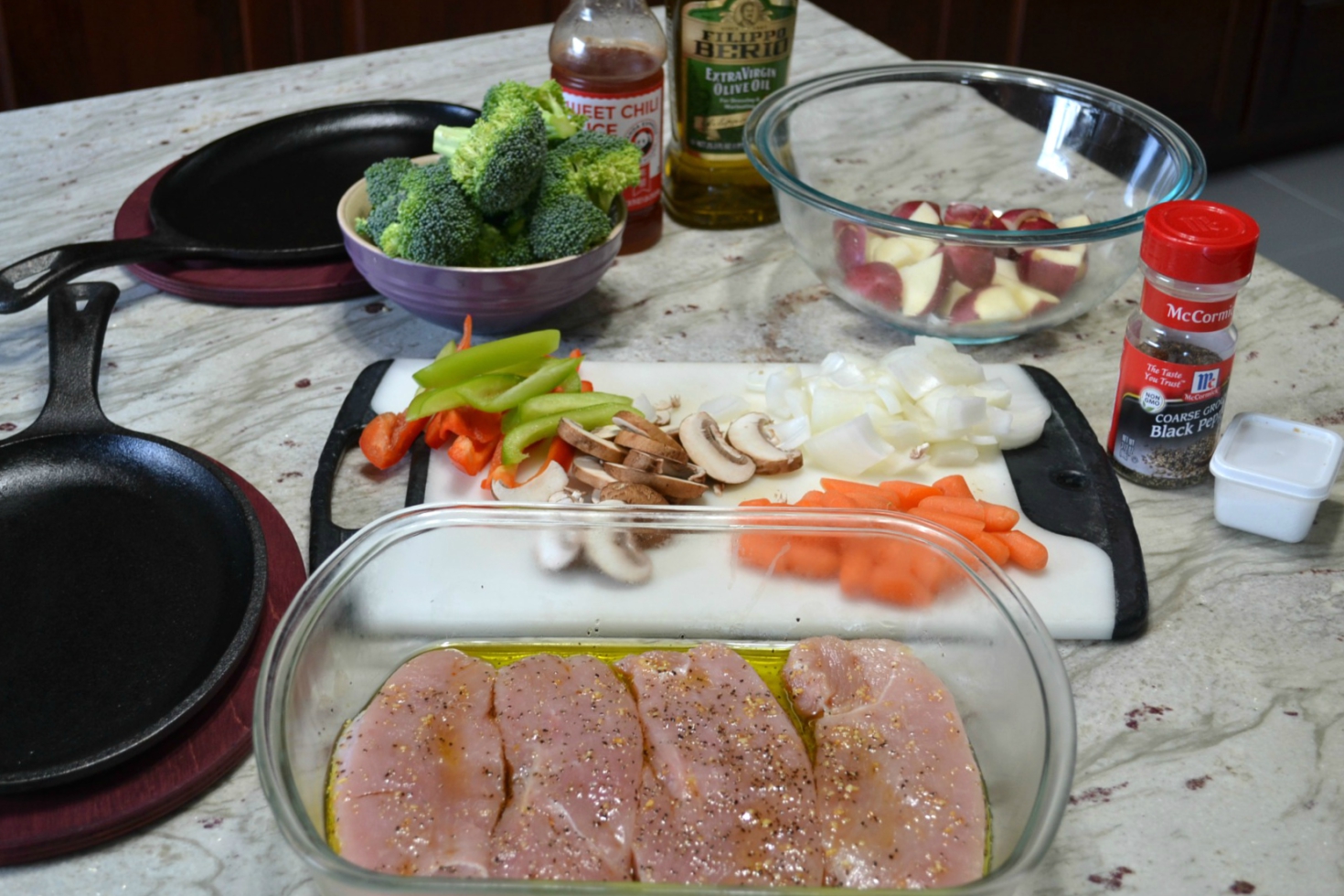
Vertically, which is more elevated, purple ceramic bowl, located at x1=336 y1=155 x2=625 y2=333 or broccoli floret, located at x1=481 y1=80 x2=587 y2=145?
broccoli floret, located at x1=481 y1=80 x2=587 y2=145

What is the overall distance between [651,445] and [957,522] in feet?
1.16

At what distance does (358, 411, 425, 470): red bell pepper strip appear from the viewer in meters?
1.40

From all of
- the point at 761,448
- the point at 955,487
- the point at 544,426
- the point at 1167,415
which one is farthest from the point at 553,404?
the point at 1167,415

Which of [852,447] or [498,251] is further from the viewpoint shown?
[498,251]

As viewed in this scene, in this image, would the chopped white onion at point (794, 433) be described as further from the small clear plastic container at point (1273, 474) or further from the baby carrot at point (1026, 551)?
the small clear plastic container at point (1273, 474)

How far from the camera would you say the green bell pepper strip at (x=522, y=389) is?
1405 millimetres

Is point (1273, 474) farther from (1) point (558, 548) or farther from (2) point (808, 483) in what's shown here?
(1) point (558, 548)

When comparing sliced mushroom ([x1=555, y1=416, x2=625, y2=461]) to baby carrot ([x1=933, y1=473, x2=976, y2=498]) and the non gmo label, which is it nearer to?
baby carrot ([x1=933, y1=473, x2=976, y2=498])

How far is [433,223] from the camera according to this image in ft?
4.89

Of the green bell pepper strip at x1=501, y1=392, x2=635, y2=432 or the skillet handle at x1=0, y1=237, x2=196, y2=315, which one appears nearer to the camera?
the green bell pepper strip at x1=501, y1=392, x2=635, y2=432

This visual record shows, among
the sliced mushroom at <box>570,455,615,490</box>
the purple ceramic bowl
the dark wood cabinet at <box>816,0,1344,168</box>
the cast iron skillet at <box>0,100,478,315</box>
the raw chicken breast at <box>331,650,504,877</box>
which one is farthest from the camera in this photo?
the dark wood cabinet at <box>816,0,1344,168</box>

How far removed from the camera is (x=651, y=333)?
173 cm

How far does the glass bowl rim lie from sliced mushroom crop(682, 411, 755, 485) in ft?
1.22

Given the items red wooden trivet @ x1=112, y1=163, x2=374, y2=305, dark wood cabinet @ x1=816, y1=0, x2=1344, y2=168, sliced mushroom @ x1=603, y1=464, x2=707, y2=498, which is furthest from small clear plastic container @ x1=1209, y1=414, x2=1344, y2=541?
dark wood cabinet @ x1=816, y1=0, x2=1344, y2=168
